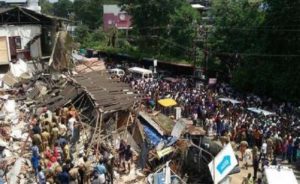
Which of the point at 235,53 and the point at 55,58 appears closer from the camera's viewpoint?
the point at 55,58

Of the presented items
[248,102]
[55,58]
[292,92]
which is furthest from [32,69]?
[292,92]

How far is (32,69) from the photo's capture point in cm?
3912

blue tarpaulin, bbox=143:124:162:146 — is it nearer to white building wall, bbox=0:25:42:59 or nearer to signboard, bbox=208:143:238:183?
signboard, bbox=208:143:238:183

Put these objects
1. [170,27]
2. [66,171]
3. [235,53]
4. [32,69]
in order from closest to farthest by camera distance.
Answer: [66,171], [32,69], [235,53], [170,27]

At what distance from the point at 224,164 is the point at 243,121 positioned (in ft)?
45.5

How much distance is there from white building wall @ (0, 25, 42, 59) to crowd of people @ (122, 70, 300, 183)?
9.71 metres

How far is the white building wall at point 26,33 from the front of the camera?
129ft

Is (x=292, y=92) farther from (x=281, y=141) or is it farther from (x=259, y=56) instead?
(x=281, y=141)

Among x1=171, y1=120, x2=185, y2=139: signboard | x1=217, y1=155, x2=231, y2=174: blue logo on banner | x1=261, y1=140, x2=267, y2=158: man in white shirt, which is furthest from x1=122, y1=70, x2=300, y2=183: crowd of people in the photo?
x1=217, y1=155, x2=231, y2=174: blue logo on banner

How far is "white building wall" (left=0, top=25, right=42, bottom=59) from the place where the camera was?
39.4 meters

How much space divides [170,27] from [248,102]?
88.8ft

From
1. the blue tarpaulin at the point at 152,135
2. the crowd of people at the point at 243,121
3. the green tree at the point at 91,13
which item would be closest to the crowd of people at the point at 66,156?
the blue tarpaulin at the point at 152,135

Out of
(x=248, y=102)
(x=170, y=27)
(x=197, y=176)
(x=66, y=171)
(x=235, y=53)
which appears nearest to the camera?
(x=66, y=171)

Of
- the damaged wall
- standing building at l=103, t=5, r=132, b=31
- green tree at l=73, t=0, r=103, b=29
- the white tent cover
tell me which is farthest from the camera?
green tree at l=73, t=0, r=103, b=29
